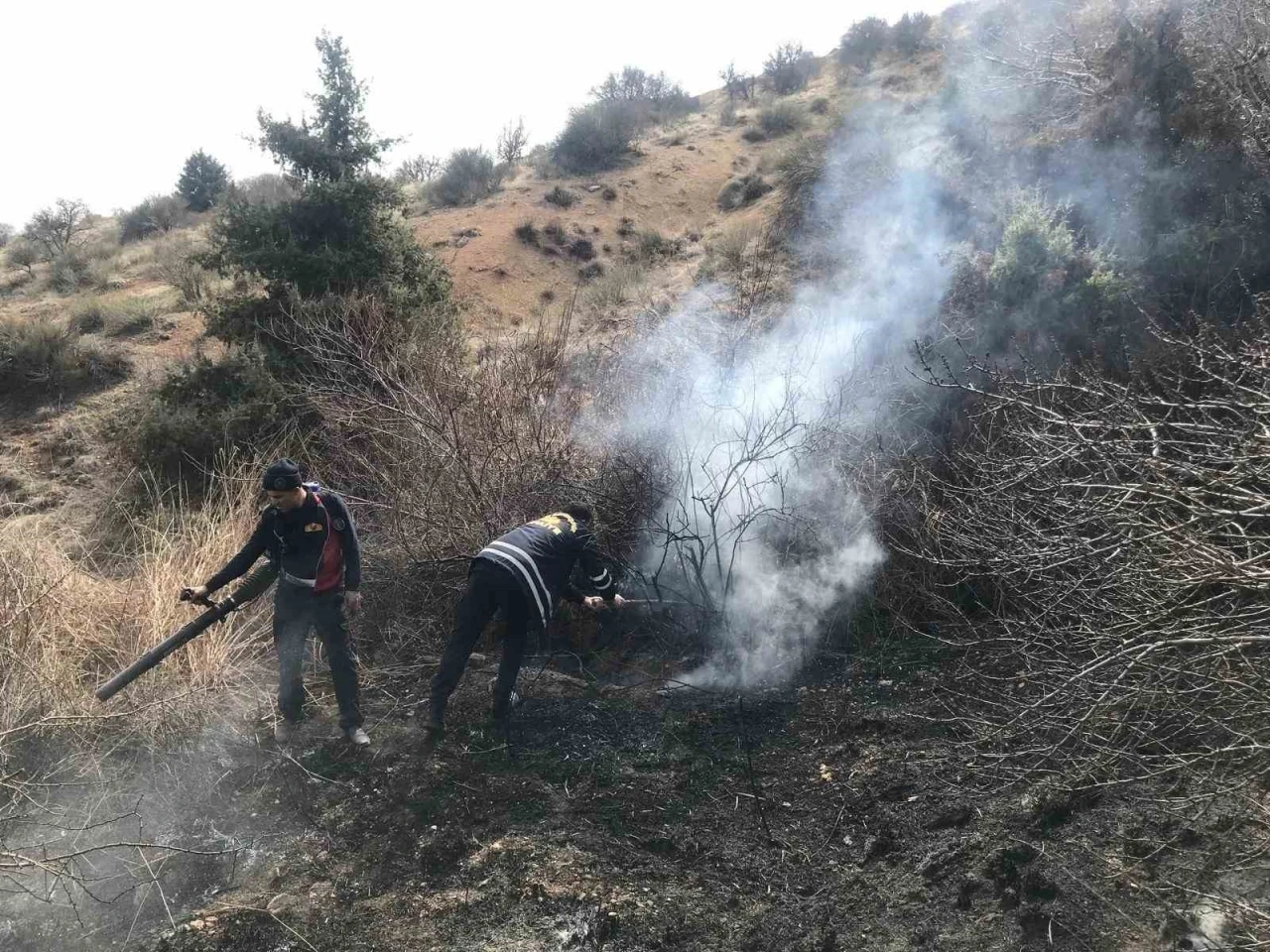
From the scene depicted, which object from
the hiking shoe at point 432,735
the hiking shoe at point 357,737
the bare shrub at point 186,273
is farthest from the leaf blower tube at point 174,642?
the bare shrub at point 186,273

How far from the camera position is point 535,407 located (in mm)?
7402

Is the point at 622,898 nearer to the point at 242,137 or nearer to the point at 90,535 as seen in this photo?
the point at 90,535

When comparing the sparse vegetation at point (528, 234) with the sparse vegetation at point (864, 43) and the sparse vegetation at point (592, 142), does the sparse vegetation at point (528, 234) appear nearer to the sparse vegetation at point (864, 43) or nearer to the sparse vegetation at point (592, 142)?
the sparse vegetation at point (592, 142)

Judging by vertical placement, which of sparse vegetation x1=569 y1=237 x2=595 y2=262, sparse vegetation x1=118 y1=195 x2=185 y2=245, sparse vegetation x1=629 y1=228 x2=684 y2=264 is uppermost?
sparse vegetation x1=118 y1=195 x2=185 y2=245

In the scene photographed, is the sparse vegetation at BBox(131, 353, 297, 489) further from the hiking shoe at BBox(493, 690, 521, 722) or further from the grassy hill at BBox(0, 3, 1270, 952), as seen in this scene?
the hiking shoe at BBox(493, 690, 521, 722)

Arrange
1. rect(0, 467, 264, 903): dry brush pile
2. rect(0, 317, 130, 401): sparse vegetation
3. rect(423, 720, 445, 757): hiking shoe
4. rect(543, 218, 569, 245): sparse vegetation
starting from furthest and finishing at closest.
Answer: rect(543, 218, 569, 245): sparse vegetation → rect(0, 317, 130, 401): sparse vegetation → rect(423, 720, 445, 757): hiking shoe → rect(0, 467, 264, 903): dry brush pile

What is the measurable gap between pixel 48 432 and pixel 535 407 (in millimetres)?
8500

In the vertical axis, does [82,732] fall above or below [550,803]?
above

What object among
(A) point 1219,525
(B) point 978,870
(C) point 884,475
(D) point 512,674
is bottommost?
(B) point 978,870

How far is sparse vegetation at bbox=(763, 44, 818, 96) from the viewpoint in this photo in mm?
28500

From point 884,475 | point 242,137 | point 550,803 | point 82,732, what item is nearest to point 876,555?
point 884,475

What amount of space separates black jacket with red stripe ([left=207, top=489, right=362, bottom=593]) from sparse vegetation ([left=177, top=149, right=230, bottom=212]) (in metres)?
24.1

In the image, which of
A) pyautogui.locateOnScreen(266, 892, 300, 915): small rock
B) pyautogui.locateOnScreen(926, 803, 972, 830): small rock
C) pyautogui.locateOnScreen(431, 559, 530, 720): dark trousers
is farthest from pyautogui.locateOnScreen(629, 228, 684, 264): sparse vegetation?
pyautogui.locateOnScreen(266, 892, 300, 915): small rock

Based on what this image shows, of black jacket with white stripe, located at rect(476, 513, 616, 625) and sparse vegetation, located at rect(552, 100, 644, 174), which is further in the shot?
sparse vegetation, located at rect(552, 100, 644, 174)
